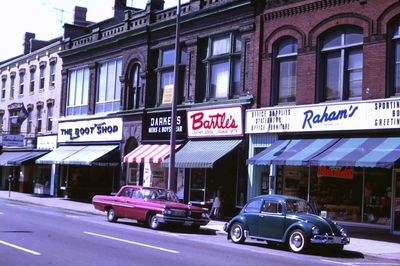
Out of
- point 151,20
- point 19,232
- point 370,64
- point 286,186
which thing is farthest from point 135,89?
point 19,232

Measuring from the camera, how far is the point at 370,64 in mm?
20578

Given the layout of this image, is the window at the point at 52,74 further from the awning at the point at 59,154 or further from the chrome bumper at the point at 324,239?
the chrome bumper at the point at 324,239

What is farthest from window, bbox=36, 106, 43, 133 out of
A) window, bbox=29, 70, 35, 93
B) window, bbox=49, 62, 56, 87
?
window, bbox=49, 62, 56, 87

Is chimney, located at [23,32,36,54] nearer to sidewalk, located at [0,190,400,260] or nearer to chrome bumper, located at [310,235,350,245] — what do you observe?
sidewalk, located at [0,190,400,260]

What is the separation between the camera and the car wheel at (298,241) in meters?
15.0

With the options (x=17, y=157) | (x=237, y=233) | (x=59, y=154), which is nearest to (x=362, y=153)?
(x=237, y=233)

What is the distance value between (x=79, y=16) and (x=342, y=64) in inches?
1019

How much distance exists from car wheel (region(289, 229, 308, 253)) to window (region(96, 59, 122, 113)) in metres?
19.9

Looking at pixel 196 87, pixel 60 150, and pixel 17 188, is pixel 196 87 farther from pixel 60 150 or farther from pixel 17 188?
pixel 17 188

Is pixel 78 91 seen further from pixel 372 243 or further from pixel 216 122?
pixel 372 243

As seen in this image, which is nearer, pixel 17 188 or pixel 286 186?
pixel 286 186

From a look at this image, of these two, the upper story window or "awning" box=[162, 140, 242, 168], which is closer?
"awning" box=[162, 140, 242, 168]

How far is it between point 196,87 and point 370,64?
9.54 metres

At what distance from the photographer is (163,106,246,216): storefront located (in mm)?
24781
